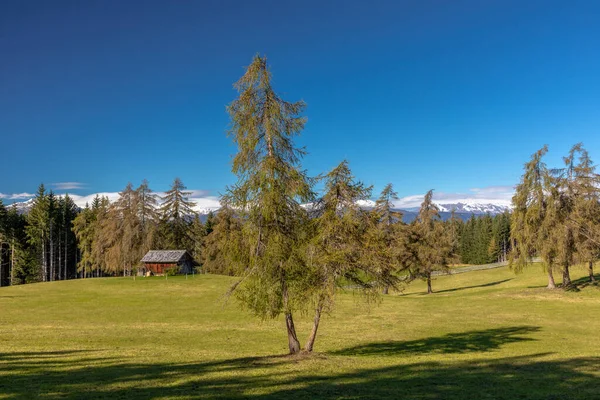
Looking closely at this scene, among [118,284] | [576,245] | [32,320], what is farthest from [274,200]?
[118,284]

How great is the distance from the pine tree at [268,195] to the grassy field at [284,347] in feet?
8.79

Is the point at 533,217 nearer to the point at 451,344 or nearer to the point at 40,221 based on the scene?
the point at 451,344

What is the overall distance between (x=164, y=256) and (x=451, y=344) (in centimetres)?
5313

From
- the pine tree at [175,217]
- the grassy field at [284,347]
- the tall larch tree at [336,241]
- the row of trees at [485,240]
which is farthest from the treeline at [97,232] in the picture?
the row of trees at [485,240]

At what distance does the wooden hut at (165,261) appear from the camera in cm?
6881

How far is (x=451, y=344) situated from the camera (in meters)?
27.6

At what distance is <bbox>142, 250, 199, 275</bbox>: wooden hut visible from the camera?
68812mm

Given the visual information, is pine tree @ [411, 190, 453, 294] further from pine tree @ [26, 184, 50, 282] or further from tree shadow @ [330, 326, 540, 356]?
pine tree @ [26, 184, 50, 282]

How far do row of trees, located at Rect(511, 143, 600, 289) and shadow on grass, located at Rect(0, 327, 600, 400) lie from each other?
28900mm

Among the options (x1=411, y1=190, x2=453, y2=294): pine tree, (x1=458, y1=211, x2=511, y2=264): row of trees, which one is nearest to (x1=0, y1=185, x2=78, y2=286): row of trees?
(x1=411, y1=190, x2=453, y2=294): pine tree

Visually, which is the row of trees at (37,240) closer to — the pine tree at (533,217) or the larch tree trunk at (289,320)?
the larch tree trunk at (289,320)

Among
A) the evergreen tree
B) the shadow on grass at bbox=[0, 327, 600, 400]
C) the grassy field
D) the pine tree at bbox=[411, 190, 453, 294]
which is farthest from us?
the pine tree at bbox=[411, 190, 453, 294]

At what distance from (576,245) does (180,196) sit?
213 ft

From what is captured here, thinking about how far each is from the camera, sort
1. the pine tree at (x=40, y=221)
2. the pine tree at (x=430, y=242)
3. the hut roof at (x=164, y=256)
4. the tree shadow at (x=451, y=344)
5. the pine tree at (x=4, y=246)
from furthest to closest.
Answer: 1. the pine tree at (x=40, y=221)
2. the pine tree at (x=4, y=246)
3. the hut roof at (x=164, y=256)
4. the pine tree at (x=430, y=242)
5. the tree shadow at (x=451, y=344)
